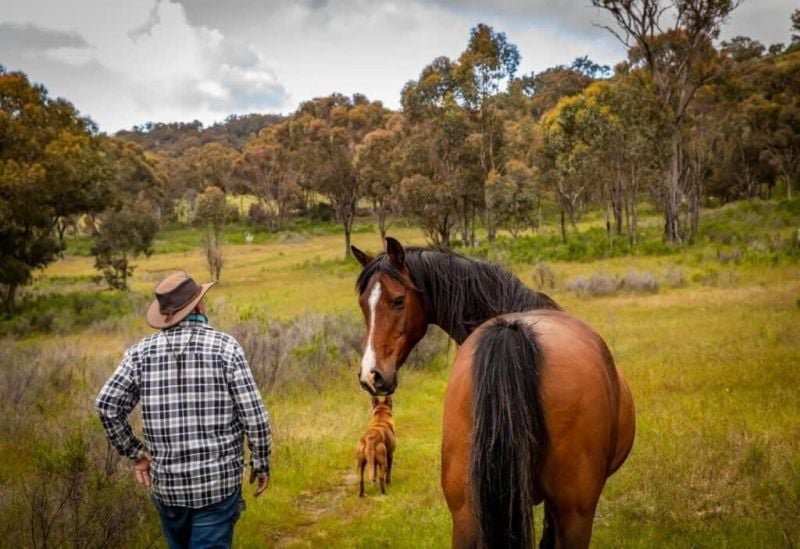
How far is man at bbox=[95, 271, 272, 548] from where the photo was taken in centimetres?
315

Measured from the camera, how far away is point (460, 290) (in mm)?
4176

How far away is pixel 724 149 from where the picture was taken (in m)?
48.2

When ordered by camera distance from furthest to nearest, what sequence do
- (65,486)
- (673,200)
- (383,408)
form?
(673,200) → (383,408) → (65,486)

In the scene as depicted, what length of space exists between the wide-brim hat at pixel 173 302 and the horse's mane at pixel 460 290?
1.24 m

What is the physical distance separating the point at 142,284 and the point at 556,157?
80.6ft

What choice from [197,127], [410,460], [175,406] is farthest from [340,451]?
[197,127]

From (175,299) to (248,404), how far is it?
2.27ft

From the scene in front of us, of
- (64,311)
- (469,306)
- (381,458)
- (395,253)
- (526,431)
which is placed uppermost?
(395,253)

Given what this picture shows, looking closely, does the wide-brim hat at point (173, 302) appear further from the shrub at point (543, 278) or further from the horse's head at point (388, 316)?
the shrub at point (543, 278)

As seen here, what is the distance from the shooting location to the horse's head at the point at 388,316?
147 inches

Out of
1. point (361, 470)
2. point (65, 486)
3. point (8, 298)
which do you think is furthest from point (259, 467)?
point (8, 298)

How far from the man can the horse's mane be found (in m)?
1.26

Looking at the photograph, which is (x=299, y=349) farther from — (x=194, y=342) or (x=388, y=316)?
(x=194, y=342)

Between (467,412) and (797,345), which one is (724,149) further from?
(467,412)
